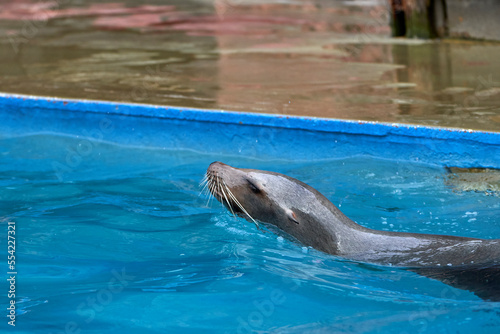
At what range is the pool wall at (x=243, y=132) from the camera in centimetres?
482

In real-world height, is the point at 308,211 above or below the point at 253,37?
below

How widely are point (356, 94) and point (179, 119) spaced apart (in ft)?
5.23

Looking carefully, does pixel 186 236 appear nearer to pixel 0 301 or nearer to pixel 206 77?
pixel 0 301

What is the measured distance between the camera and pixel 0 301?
3141 millimetres

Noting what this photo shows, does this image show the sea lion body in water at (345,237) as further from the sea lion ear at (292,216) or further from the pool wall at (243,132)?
the pool wall at (243,132)

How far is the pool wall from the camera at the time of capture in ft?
15.8

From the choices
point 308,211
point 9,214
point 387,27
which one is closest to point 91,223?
point 9,214

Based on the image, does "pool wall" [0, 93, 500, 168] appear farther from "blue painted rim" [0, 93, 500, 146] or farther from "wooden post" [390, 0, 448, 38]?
"wooden post" [390, 0, 448, 38]

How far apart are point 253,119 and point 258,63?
255cm

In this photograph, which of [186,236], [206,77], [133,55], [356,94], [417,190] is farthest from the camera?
[133,55]

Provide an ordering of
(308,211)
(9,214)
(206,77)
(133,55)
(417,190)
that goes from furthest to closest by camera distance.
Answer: (133,55) < (206,77) < (417,190) < (9,214) < (308,211)

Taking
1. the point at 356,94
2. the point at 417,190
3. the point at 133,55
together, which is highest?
the point at 133,55

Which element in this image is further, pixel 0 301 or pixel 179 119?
pixel 179 119

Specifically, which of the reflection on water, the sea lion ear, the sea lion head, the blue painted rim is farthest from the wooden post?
the sea lion ear
